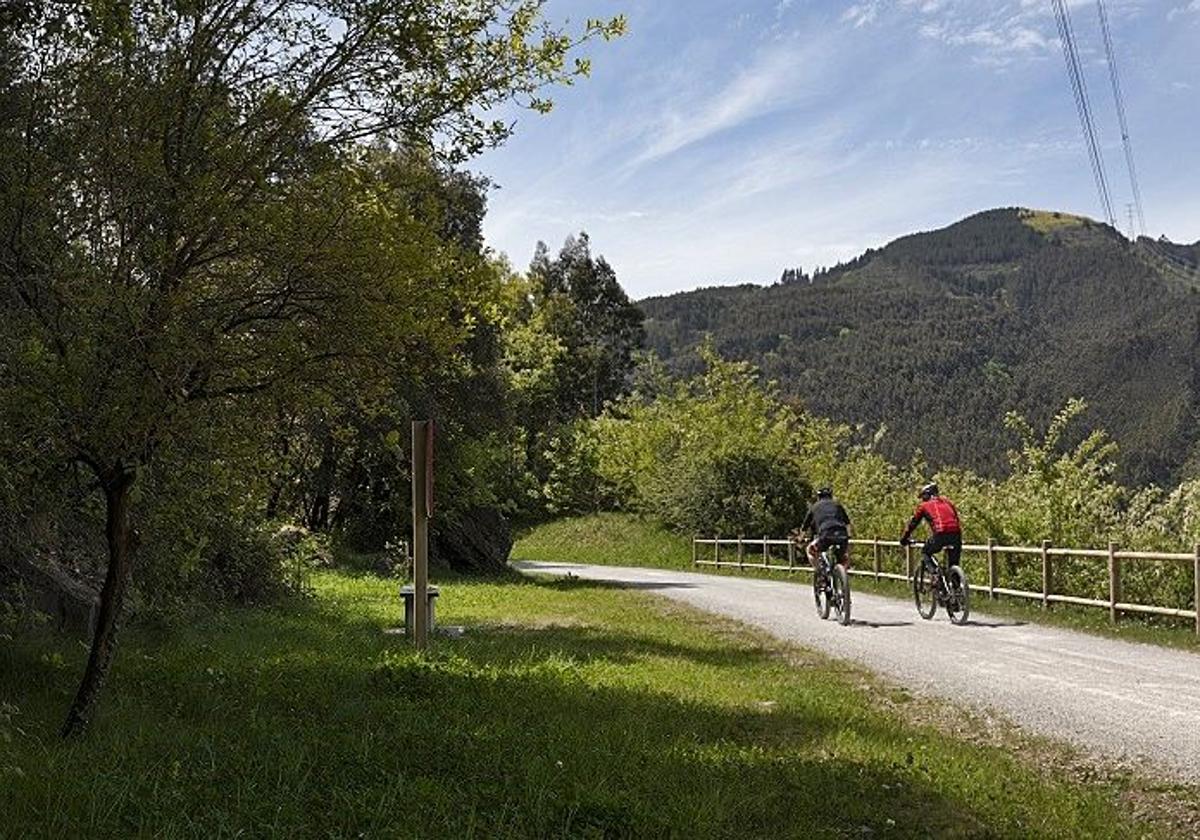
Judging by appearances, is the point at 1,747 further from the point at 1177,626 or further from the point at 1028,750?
the point at 1177,626

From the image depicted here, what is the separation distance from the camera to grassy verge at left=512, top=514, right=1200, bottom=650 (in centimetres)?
1505

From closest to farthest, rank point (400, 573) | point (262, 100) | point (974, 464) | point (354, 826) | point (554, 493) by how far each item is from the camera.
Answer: point (354, 826) < point (262, 100) < point (400, 573) < point (554, 493) < point (974, 464)

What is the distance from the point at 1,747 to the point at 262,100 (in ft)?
15.9

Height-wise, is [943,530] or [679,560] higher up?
[943,530]

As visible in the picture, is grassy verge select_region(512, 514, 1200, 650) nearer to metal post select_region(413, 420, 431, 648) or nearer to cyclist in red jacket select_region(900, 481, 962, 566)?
cyclist in red jacket select_region(900, 481, 962, 566)

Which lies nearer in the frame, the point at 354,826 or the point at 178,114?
the point at 354,826

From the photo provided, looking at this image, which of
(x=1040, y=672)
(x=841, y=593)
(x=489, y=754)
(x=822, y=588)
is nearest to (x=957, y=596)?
(x=841, y=593)

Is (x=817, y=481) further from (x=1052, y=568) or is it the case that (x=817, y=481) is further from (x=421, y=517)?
(x=421, y=517)

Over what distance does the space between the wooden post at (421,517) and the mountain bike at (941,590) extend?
8.00 metres

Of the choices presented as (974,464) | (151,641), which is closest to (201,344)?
(151,641)

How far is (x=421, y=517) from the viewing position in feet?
37.1

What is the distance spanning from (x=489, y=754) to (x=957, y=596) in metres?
11.1

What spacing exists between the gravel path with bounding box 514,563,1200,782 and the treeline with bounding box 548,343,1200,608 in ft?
10.3

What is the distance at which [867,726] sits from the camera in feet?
26.6
